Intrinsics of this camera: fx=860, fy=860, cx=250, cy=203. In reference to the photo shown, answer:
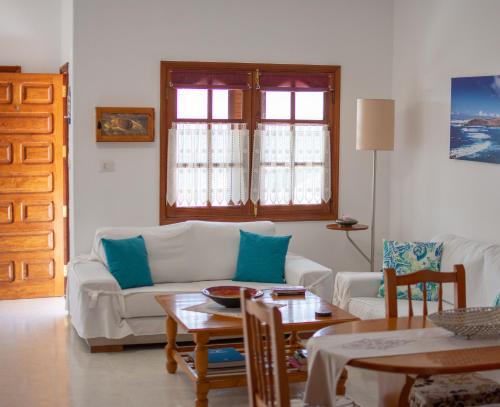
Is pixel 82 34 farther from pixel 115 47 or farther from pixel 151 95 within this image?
pixel 151 95

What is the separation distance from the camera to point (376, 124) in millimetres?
7047

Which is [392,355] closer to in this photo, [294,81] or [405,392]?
[405,392]

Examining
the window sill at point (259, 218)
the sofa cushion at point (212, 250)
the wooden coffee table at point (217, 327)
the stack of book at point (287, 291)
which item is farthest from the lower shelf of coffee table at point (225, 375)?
the window sill at point (259, 218)

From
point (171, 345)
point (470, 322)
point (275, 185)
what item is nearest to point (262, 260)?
point (275, 185)

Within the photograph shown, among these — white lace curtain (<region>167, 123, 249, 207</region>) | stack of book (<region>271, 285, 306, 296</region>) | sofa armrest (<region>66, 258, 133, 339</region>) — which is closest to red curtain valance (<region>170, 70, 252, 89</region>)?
white lace curtain (<region>167, 123, 249, 207</region>)

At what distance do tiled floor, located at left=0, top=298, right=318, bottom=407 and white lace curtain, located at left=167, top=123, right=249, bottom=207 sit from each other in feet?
4.94

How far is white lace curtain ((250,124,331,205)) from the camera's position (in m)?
7.47

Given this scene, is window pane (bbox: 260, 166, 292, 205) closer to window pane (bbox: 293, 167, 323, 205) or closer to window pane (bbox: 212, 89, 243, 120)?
window pane (bbox: 293, 167, 323, 205)

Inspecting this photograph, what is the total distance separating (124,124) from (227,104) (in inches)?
36.3

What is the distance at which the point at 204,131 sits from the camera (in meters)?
7.32

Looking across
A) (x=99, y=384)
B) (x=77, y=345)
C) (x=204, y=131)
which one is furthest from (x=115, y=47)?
(x=99, y=384)

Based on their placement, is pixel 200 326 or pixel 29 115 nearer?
pixel 200 326

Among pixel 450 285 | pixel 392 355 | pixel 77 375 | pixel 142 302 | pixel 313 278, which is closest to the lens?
pixel 392 355

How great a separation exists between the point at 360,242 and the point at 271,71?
1.72 metres
